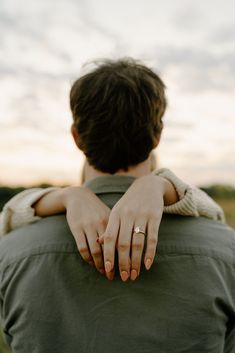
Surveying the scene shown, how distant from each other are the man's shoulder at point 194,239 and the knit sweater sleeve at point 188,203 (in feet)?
0.10

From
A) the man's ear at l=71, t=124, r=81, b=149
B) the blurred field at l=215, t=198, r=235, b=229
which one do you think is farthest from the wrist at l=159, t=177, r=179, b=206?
the blurred field at l=215, t=198, r=235, b=229

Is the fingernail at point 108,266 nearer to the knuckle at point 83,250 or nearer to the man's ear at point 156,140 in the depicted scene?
the knuckle at point 83,250

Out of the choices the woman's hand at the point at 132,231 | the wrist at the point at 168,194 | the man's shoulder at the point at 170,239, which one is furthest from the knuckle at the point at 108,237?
the wrist at the point at 168,194

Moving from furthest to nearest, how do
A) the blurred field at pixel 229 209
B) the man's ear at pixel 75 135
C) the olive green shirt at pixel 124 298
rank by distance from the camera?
1. the blurred field at pixel 229 209
2. the man's ear at pixel 75 135
3. the olive green shirt at pixel 124 298

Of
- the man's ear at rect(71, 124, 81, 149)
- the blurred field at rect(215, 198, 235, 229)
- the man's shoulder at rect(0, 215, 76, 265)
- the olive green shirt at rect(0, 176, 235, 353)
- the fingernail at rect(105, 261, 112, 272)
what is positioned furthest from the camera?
the blurred field at rect(215, 198, 235, 229)

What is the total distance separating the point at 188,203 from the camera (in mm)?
1763

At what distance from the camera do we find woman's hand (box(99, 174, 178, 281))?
1.50 meters

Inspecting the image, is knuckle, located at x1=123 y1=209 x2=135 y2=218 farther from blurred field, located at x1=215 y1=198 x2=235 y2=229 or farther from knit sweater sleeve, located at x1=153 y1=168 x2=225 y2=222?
blurred field, located at x1=215 y1=198 x2=235 y2=229

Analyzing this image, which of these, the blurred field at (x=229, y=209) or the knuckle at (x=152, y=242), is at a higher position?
the knuckle at (x=152, y=242)

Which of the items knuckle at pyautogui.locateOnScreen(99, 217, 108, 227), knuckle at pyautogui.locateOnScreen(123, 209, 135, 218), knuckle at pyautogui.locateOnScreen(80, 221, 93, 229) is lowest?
knuckle at pyautogui.locateOnScreen(80, 221, 93, 229)

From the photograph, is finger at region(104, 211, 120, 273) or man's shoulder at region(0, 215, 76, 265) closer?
finger at region(104, 211, 120, 273)

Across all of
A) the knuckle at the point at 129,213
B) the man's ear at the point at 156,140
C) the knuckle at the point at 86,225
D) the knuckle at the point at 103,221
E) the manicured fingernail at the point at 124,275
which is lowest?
the manicured fingernail at the point at 124,275

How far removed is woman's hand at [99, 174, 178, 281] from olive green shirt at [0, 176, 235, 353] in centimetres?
11

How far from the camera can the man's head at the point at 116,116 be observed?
184 cm
